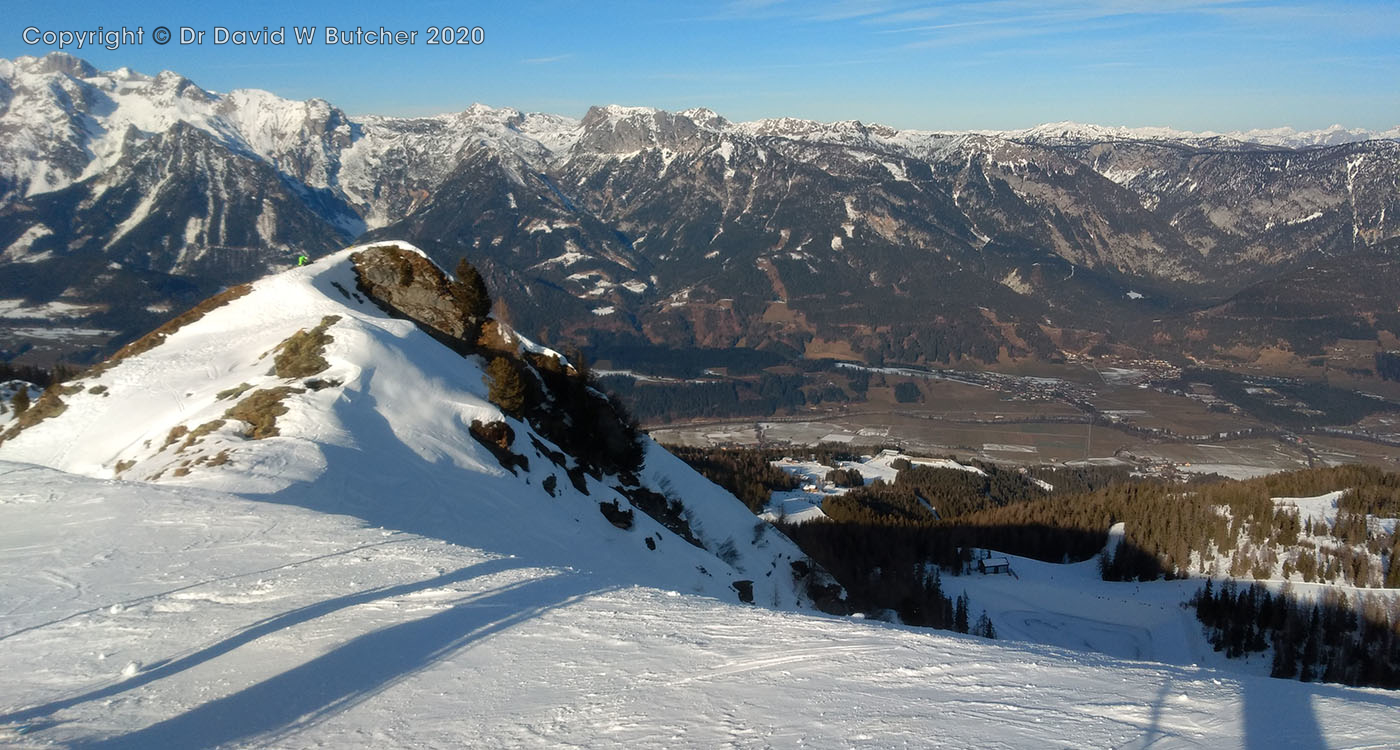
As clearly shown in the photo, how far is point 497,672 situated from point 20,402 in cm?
3921

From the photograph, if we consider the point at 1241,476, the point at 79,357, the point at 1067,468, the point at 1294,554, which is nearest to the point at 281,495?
the point at 1294,554

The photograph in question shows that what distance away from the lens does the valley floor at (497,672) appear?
882 cm

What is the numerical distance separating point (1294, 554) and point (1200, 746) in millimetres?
78117

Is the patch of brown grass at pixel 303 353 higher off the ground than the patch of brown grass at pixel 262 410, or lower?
higher

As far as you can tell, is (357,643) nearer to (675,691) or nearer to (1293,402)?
(675,691)

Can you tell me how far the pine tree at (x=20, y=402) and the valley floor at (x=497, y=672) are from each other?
91.0 ft

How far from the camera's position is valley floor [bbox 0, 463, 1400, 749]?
8.82 metres

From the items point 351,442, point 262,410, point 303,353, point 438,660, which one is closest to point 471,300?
point 303,353

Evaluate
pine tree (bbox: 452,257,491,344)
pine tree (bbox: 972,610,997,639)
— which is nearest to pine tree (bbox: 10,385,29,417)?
pine tree (bbox: 452,257,491,344)

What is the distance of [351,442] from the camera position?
27.4 metres

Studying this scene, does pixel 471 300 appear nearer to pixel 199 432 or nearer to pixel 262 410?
pixel 262 410

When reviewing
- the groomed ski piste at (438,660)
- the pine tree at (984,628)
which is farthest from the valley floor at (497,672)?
the pine tree at (984,628)

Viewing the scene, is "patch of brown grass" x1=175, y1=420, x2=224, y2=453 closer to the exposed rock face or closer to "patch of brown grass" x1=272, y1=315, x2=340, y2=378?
"patch of brown grass" x1=272, y1=315, x2=340, y2=378

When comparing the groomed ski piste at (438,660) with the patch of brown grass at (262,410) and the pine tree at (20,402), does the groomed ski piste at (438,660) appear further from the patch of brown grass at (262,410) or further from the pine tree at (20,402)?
the pine tree at (20,402)
